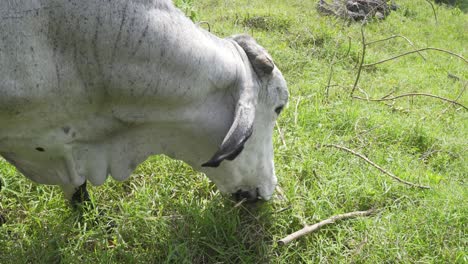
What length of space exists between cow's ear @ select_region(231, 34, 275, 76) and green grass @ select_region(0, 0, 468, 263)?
931 millimetres

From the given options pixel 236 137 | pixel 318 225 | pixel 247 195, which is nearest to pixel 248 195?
pixel 247 195

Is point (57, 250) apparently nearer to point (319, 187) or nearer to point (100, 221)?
point (100, 221)

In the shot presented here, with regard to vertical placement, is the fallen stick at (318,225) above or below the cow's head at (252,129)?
below

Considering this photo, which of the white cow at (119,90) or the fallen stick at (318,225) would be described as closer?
the white cow at (119,90)

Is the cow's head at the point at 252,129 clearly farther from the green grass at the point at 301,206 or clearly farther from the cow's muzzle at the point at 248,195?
the green grass at the point at 301,206

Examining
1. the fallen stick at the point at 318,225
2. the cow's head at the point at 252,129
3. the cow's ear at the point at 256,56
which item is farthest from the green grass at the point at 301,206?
the cow's ear at the point at 256,56

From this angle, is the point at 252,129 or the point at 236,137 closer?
the point at 236,137

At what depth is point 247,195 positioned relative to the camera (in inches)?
96.7

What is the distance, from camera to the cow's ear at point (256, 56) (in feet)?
6.47

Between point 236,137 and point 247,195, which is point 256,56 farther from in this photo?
point 247,195

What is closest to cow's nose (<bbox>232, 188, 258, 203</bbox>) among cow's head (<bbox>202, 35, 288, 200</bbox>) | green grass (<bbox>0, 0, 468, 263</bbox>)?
cow's head (<bbox>202, 35, 288, 200</bbox>)

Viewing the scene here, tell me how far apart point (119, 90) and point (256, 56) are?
631 millimetres

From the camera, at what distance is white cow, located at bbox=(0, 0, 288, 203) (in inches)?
59.8

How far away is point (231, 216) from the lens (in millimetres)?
2576
